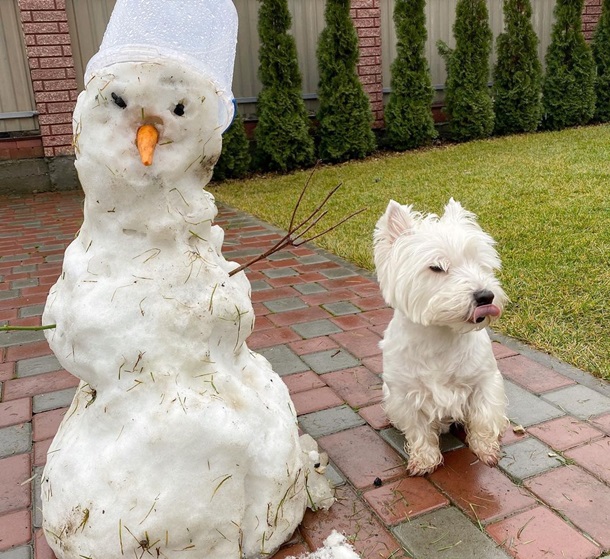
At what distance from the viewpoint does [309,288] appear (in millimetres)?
4676

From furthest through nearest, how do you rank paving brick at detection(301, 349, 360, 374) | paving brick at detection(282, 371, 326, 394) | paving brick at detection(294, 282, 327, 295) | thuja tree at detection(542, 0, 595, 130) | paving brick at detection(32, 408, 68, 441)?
thuja tree at detection(542, 0, 595, 130) → paving brick at detection(294, 282, 327, 295) → paving brick at detection(301, 349, 360, 374) → paving brick at detection(282, 371, 326, 394) → paving brick at detection(32, 408, 68, 441)

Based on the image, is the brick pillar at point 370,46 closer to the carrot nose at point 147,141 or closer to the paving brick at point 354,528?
the paving brick at point 354,528

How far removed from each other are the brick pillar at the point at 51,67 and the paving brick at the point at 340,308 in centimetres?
623

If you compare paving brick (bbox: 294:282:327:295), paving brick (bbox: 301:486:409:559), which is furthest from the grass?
paving brick (bbox: 301:486:409:559)

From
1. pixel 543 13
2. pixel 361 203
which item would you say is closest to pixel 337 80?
pixel 361 203

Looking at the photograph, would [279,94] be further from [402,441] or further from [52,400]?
[402,441]

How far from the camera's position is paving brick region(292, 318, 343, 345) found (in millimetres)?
3824

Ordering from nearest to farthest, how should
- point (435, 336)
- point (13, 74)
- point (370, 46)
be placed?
point (435, 336), point (13, 74), point (370, 46)

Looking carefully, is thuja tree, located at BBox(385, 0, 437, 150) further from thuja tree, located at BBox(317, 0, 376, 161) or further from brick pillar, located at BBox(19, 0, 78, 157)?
brick pillar, located at BBox(19, 0, 78, 157)

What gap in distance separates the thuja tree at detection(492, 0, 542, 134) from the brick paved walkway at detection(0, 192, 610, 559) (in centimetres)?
819

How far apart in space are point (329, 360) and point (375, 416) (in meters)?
0.65

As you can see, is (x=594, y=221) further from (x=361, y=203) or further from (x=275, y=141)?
(x=275, y=141)

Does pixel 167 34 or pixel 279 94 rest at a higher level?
pixel 167 34

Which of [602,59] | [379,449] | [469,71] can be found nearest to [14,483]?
[379,449]
